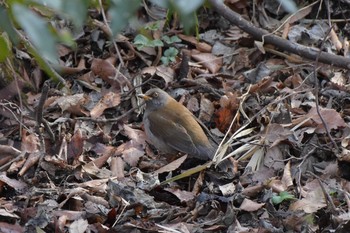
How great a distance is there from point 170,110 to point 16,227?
2039 mm

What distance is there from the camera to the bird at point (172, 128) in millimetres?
5680

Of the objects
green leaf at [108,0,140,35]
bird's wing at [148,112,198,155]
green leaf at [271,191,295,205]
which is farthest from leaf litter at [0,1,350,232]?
green leaf at [108,0,140,35]

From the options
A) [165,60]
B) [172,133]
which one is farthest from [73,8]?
[165,60]

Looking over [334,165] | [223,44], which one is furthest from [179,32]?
[334,165]

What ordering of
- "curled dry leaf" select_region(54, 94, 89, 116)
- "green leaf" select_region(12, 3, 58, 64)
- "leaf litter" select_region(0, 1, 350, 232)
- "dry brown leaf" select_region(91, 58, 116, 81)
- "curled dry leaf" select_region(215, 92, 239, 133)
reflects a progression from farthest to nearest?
"dry brown leaf" select_region(91, 58, 116, 81) < "curled dry leaf" select_region(54, 94, 89, 116) < "curled dry leaf" select_region(215, 92, 239, 133) < "leaf litter" select_region(0, 1, 350, 232) < "green leaf" select_region(12, 3, 58, 64)

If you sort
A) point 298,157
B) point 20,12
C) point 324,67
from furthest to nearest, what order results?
point 324,67
point 298,157
point 20,12

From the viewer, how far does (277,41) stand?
671cm

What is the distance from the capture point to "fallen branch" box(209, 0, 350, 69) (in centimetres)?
643

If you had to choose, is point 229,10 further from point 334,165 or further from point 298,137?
point 334,165

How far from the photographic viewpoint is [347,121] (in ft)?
19.4

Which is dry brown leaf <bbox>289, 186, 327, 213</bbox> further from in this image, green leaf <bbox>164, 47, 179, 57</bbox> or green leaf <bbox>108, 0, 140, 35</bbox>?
green leaf <bbox>108, 0, 140, 35</bbox>

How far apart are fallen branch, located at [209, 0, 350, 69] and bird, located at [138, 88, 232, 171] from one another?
1.05m

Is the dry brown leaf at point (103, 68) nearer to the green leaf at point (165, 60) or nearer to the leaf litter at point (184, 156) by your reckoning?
the leaf litter at point (184, 156)

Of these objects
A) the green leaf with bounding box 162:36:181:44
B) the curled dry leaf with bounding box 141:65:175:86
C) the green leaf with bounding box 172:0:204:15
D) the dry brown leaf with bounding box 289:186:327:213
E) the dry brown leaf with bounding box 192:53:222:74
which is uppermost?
the green leaf with bounding box 172:0:204:15
